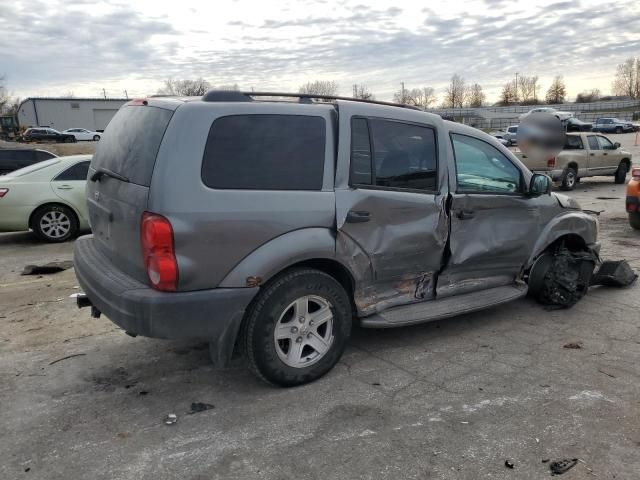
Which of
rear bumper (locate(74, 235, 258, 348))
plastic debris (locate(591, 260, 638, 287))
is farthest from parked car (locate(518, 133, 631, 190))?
rear bumper (locate(74, 235, 258, 348))

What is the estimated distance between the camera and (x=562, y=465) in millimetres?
→ 2820

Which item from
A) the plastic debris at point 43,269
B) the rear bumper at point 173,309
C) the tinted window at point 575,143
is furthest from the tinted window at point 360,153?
the tinted window at point 575,143

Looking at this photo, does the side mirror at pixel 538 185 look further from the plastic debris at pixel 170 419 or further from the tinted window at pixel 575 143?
the tinted window at pixel 575 143

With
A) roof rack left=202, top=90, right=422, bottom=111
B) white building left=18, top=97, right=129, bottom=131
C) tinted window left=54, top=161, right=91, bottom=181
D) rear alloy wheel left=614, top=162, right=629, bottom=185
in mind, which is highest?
white building left=18, top=97, right=129, bottom=131

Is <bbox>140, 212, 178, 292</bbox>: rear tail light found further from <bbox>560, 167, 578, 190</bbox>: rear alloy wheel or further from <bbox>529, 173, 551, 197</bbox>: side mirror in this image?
<bbox>560, 167, 578, 190</bbox>: rear alloy wheel

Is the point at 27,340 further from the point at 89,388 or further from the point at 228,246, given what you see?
the point at 228,246

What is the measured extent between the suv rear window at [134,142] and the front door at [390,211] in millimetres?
1241

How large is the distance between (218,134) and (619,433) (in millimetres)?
2972

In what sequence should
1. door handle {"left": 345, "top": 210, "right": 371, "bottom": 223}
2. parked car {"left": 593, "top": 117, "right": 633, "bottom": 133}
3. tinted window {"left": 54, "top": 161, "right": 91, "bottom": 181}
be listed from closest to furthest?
door handle {"left": 345, "top": 210, "right": 371, "bottom": 223} → tinted window {"left": 54, "top": 161, "right": 91, "bottom": 181} → parked car {"left": 593, "top": 117, "right": 633, "bottom": 133}

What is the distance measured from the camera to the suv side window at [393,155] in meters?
3.88

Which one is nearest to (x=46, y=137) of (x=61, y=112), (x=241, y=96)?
(x=61, y=112)

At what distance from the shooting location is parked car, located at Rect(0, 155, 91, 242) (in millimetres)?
8383

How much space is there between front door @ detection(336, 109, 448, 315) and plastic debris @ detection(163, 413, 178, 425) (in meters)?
1.48

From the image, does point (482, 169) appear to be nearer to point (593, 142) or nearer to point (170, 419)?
point (170, 419)
